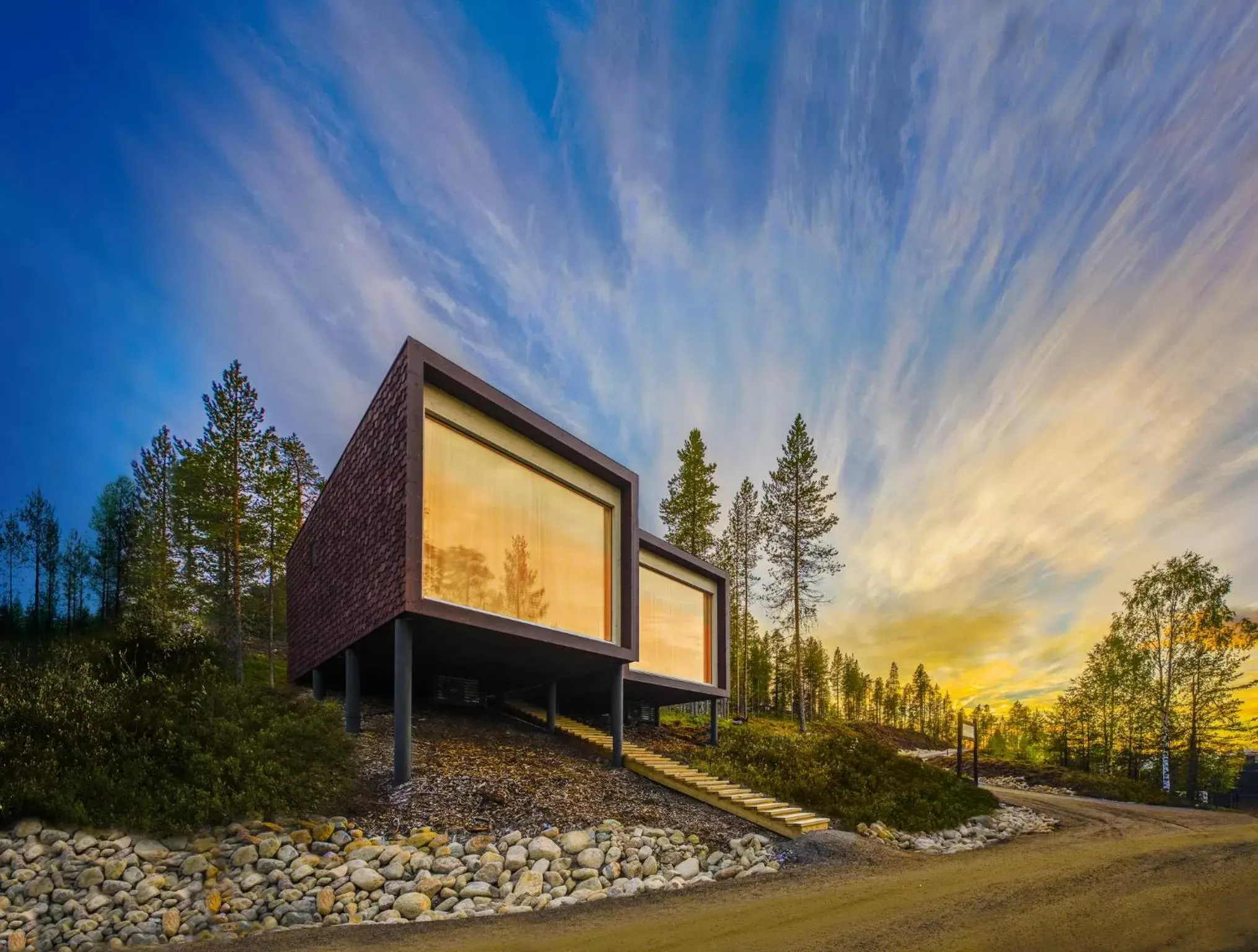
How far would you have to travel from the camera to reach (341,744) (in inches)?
472

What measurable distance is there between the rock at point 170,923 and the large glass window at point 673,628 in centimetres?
1270

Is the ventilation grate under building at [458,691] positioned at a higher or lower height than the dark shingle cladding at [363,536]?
lower

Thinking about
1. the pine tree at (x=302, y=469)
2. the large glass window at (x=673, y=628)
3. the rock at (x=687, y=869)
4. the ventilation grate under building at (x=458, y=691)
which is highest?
the pine tree at (x=302, y=469)

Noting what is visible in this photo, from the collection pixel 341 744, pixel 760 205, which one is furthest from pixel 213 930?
pixel 760 205

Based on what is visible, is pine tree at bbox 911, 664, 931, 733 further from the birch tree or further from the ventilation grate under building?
the ventilation grate under building

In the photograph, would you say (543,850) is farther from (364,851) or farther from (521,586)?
(521,586)

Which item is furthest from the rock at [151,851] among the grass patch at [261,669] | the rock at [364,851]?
the grass patch at [261,669]

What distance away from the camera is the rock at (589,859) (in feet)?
31.3

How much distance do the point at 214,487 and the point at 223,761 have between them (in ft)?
61.3

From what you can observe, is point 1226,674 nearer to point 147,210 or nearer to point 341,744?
point 341,744

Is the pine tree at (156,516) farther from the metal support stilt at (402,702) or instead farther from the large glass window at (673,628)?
the metal support stilt at (402,702)

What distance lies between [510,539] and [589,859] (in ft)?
20.1

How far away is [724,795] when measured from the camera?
44.1 feet

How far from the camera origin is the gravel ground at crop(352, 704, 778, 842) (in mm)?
10570
